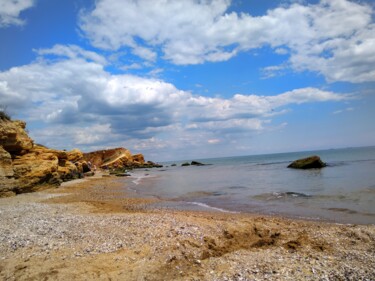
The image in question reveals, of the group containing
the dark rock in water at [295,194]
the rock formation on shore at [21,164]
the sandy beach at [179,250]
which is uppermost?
the rock formation on shore at [21,164]

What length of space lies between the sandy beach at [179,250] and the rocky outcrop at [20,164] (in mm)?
10462

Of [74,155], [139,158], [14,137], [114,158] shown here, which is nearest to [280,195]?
[14,137]

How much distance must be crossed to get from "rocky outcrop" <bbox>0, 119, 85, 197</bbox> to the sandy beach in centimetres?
1046

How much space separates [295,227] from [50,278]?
28.3 ft

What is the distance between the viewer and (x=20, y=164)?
2300cm

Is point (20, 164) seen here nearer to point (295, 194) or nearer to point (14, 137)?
point (14, 137)

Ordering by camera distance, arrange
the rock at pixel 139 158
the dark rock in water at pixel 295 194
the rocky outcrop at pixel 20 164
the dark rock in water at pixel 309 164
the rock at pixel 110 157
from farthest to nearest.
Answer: the rock at pixel 139 158 < the rock at pixel 110 157 < the dark rock in water at pixel 309 164 < the rocky outcrop at pixel 20 164 < the dark rock in water at pixel 295 194

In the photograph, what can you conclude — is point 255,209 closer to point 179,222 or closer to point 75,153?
point 179,222

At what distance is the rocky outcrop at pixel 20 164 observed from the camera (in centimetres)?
2089

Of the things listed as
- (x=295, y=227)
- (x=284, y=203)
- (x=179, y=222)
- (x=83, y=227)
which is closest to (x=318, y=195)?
(x=284, y=203)

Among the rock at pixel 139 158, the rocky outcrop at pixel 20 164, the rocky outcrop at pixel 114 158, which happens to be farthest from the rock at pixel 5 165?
the rock at pixel 139 158

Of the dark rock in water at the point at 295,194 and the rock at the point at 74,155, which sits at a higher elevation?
the rock at the point at 74,155

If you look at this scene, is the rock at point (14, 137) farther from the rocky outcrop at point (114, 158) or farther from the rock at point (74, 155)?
the rocky outcrop at point (114, 158)

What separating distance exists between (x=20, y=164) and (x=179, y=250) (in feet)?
64.7
